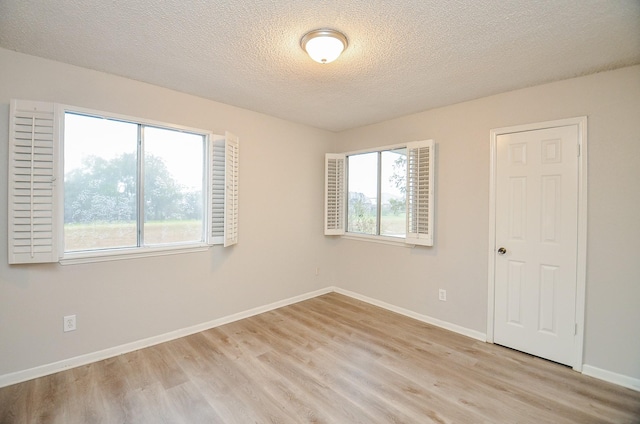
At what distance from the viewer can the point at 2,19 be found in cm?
176

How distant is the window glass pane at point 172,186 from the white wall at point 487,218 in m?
2.19

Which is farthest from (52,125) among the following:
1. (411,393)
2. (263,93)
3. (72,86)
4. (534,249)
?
(534,249)

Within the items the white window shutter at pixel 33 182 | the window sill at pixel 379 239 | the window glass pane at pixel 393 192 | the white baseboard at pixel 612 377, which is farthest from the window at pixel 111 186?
the white baseboard at pixel 612 377

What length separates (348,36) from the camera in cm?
189

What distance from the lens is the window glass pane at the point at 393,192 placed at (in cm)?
369

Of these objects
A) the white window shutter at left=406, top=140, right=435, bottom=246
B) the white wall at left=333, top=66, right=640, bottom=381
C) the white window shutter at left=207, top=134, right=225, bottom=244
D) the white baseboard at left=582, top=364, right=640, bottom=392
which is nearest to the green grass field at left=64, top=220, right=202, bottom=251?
the white window shutter at left=207, top=134, right=225, bottom=244

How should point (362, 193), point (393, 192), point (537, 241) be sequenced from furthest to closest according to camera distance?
1. point (362, 193)
2. point (393, 192)
3. point (537, 241)

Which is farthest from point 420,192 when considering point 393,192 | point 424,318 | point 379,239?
point 424,318

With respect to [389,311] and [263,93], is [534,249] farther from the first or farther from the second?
[263,93]

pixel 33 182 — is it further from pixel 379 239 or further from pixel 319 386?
Result: pixel 379 239

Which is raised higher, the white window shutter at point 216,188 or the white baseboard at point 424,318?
the white window shutter at point 216,188

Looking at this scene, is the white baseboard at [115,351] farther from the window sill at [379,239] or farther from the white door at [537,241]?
the white door at [537,241]

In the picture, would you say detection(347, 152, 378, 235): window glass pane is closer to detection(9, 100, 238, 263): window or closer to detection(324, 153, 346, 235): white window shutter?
detection(324, 153, 346, 235): white window shutter

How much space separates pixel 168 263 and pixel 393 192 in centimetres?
283
